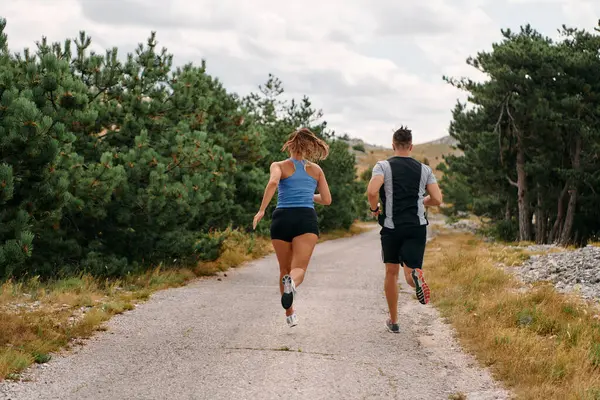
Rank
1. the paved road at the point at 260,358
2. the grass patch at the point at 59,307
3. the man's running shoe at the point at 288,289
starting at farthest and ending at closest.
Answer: the man's running shoe at the point at 288,289 → the grass patch at the point at 59,307 → the paved road at the point at 260,358

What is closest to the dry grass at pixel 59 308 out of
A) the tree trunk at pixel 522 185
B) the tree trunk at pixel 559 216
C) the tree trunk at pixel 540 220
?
the tree trunk at pixel 522 185

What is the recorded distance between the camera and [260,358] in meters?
5.67

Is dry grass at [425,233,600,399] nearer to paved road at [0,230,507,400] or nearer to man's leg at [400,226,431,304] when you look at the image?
paved road at [0,230,507,400]

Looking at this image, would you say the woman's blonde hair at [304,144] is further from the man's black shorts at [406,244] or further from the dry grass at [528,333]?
the dry grass at [528,333]

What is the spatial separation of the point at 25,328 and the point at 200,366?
2028 mm

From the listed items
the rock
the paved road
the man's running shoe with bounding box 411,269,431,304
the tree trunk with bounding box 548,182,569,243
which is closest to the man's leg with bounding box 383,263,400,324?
the man's running shoe with bounding box 411,269,431,304

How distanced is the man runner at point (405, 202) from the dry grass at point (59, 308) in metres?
3.51

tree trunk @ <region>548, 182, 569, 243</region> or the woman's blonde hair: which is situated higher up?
the woman's blonde hair

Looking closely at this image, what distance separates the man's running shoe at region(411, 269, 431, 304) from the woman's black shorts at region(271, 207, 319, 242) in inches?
45.2

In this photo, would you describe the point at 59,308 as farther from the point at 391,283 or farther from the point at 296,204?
the point at 391,283

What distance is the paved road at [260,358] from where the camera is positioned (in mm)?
4715

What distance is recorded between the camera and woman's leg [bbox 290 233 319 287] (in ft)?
20.9

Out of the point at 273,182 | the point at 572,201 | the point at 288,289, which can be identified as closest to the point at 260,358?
the point at 288,289

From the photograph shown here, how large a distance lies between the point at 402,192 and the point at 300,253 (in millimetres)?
1254
